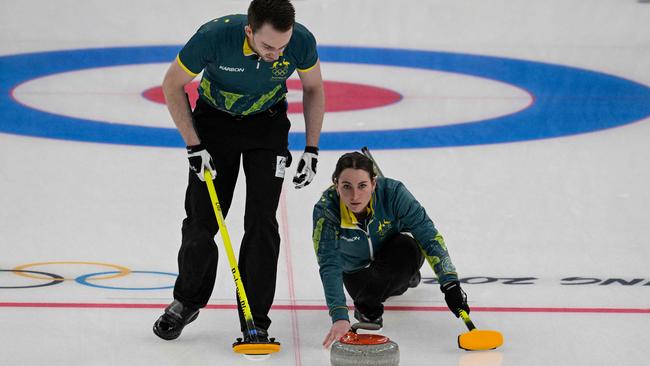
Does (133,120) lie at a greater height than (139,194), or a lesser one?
greater

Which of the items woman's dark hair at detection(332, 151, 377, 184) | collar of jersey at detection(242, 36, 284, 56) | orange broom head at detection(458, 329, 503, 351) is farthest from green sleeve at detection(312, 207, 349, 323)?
collar of jersey at detection(242, 36, 284, 56)

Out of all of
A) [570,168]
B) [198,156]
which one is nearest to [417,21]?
[570,168]

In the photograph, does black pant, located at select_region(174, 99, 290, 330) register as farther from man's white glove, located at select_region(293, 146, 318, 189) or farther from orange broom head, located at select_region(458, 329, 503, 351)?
orange broom head, located at select_region(458, 329, 503, 351)

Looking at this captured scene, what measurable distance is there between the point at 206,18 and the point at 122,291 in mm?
8821

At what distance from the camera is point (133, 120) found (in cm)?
894

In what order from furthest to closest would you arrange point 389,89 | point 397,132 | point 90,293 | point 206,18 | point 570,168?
point 206,18, point 389,89, point 397,132, point 570,168, point 90,293

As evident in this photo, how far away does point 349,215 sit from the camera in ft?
15.3

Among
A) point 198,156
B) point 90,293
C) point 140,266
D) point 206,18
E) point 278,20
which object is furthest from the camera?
point 206,18

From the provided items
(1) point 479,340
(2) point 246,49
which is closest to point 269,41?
(2) point 246,49

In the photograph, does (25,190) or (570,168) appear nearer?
(25,190)

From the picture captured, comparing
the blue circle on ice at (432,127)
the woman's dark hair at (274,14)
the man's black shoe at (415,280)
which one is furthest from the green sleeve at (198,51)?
the blue circle on ice at (432,127)

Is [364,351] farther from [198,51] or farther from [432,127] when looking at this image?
[432,127]

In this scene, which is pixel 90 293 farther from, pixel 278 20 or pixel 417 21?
pixel 417 21

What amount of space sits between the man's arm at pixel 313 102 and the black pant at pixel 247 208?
115mm
